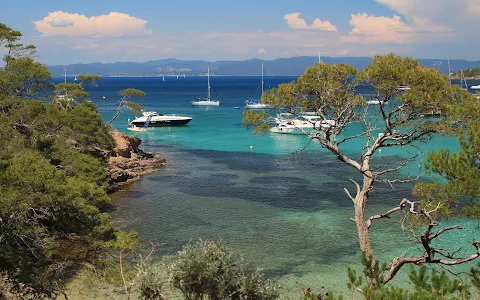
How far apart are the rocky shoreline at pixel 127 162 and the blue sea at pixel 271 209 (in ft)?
3.44

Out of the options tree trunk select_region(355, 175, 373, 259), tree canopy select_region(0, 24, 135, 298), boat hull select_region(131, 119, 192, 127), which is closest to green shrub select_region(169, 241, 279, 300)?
tree trunk select_region(355, 175, 373, 259)

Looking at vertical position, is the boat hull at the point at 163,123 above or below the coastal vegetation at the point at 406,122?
below

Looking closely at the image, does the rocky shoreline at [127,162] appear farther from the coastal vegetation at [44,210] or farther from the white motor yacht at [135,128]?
the white motor yacht at [135,128]

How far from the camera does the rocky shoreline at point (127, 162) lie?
3200 centimetres

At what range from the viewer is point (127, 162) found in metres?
35.8

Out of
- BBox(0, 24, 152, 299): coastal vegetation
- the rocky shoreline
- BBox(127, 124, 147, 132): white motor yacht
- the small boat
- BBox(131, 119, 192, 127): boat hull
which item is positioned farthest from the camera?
BBox(131, 119, 192, 127): boat hull

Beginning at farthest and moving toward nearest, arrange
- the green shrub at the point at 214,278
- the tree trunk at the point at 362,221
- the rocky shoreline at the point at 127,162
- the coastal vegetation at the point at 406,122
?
the rocky shoreline at the point at 127,162
the tree trunk at the point at 362,221
the coastal vegetation at the point at 406,122
the green shrub at the point at 214,278

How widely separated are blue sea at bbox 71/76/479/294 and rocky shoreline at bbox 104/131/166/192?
3.44 ft

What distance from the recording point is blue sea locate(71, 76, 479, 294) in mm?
18203

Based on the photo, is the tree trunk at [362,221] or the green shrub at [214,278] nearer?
the green shrub at [214,278]

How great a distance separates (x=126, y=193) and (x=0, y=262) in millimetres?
17433

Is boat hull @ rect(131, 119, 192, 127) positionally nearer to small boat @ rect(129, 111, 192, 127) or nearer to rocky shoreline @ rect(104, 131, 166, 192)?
small boat @ rect(129, 111, 192, 127)

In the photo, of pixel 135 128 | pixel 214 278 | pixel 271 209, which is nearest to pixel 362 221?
pixel 214 278

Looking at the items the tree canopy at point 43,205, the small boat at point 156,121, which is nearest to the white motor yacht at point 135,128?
the small boat at point 156,121
